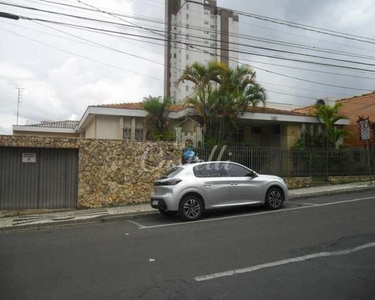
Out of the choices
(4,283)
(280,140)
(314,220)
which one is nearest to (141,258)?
(4,283)

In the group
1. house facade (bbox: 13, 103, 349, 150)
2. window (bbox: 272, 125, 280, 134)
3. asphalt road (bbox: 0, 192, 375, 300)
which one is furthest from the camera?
window (bbox: 272, 125, 280, 134)

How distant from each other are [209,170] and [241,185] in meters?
1.03

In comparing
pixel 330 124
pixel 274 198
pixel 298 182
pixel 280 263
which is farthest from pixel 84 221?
pixel 330 124

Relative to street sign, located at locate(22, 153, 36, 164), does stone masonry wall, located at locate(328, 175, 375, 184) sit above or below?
below

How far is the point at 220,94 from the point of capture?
16.0 metres

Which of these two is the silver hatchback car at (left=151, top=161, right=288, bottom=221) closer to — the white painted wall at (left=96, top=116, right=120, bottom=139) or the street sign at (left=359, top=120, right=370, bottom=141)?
the street sign at (left=359, top=120, right=370, bottom=141)

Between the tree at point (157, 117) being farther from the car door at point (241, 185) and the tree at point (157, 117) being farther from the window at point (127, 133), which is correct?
the car door at point (241, 185)

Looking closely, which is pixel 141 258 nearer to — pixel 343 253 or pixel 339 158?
pixel 343 253

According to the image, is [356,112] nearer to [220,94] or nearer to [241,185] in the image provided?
[220,94]

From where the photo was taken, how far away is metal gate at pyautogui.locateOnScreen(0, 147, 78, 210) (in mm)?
11734

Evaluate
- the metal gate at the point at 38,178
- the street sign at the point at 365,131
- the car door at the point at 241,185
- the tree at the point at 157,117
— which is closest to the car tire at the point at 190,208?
the car door at the point at 241,185

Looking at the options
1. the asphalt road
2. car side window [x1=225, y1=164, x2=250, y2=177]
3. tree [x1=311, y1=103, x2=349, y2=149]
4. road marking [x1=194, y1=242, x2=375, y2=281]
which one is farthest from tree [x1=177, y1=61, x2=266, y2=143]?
road marking [x1=194, y1=242, x2=375, y2=281]

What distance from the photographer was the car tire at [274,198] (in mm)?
10703

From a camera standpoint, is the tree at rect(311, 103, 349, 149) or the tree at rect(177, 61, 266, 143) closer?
the tree at rect(177, 61, 266, 143)
